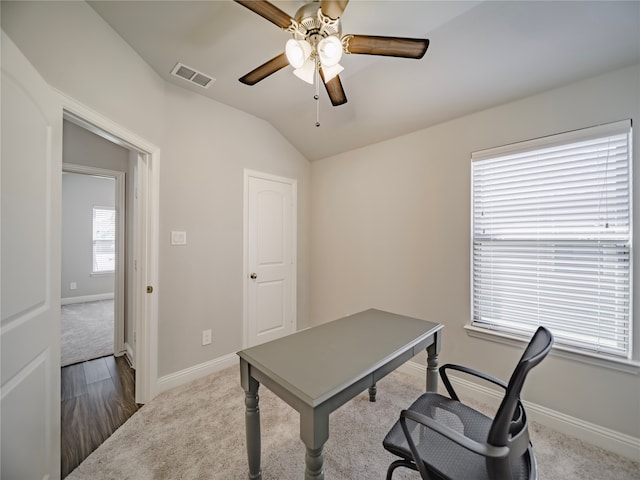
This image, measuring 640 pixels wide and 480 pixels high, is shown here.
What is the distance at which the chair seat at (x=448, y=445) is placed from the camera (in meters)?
0.97

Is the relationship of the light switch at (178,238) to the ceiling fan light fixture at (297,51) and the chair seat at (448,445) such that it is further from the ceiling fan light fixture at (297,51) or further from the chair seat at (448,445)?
the chair seat at (448,445)

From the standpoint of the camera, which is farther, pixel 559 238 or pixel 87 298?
pixel 87 298

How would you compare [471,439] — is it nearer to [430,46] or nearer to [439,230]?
[439,230]

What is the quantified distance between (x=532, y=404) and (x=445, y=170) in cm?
193

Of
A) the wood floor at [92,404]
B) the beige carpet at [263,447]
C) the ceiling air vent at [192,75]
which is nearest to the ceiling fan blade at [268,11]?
the ceiling air vent at [192,75]

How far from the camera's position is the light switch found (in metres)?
2.25

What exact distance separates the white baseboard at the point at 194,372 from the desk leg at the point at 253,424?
130 centimetres

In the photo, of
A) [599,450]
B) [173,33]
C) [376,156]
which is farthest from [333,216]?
[599,450]

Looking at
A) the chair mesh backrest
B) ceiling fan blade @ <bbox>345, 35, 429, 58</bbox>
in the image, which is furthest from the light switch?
the chair mesh backrest

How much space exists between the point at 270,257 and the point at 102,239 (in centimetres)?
484

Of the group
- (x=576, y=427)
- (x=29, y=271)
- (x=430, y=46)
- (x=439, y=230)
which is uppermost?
(x=430, y=46)

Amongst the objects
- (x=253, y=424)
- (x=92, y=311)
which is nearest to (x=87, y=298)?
(x=92, y=311)

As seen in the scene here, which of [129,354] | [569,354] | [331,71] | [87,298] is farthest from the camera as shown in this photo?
[87,298]

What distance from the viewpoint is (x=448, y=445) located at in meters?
1.10
